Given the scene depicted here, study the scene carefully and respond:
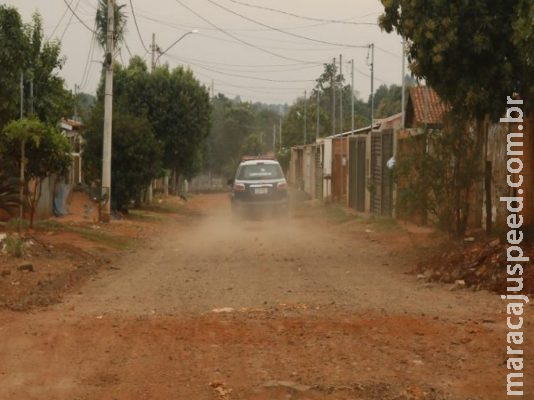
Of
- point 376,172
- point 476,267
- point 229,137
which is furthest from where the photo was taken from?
point 229,137

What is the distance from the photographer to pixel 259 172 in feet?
90.5

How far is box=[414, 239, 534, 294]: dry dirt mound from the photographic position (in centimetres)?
1162

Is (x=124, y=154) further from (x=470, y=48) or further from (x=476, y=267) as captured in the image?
(x=476, y=267)

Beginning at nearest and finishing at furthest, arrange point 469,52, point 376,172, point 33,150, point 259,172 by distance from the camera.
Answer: point 469,52
point 33,150
point 259,172
point 376,172

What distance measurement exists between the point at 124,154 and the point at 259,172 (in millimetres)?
5682

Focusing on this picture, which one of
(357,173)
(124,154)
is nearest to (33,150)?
(124,154)

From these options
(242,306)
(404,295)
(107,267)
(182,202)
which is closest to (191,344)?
(242,306)

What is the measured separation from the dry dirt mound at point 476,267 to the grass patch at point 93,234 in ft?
27.0

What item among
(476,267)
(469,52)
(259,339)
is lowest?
(259,339)

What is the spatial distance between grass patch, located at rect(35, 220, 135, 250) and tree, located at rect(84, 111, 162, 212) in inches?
303

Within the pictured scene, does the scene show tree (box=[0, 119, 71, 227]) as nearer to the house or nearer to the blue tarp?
the blue tarp

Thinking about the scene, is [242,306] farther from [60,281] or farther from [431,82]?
[431,82]

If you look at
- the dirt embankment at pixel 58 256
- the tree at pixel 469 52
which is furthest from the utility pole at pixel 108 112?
the tree at pixel 469 52

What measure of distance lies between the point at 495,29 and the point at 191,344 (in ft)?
27.3
